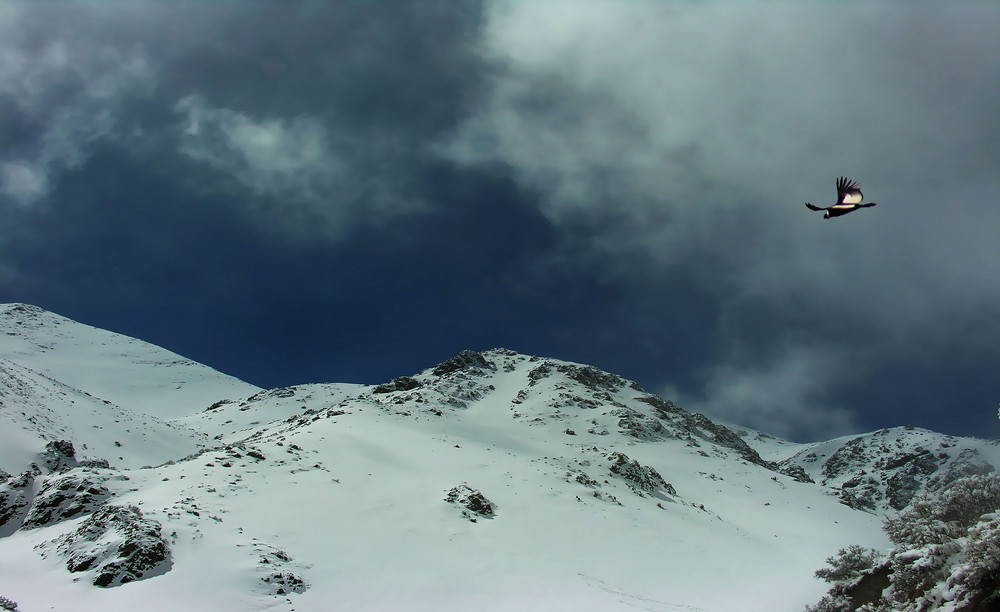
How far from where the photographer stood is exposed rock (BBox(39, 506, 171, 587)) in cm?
1730

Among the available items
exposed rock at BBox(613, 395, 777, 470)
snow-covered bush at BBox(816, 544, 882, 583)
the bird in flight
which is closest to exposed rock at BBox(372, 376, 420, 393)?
exposed rock at BBox(613, 395, 777, 470)

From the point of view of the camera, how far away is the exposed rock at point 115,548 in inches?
681

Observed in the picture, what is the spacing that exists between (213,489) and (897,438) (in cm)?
Answer: 22652

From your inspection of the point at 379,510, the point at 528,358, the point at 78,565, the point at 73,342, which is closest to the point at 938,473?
the point at 528,358

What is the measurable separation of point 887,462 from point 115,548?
206058 mm

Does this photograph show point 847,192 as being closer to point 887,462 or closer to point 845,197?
point 845,197

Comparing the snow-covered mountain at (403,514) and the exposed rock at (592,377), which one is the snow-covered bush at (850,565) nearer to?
the snow-covered mountain at (403,514)

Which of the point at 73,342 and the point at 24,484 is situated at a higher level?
the point at 73,342

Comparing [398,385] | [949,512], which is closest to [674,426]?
[398,385]

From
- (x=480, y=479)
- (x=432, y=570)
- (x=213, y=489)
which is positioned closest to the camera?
(x=432, y=570)

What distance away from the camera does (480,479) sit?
38.0 meters

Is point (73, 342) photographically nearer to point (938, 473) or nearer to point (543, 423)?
point (543, 423)

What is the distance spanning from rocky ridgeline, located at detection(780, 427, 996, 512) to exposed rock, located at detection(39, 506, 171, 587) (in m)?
150

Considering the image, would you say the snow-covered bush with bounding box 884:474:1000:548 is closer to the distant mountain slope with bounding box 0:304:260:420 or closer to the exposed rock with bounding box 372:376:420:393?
the exposed rock with bounding box 372:376:420:393
